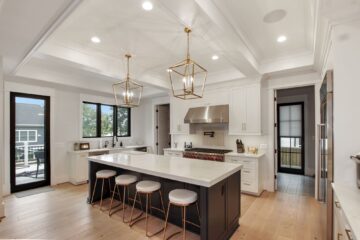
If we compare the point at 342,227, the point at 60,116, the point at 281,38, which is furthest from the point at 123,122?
the point at 342,227

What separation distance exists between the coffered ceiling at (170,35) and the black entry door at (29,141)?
0.89m

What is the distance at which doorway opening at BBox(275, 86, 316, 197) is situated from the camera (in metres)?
5.75

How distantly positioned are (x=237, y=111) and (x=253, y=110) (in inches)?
15.1

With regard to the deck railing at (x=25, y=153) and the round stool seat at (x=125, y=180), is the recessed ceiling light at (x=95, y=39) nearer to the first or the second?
the round stool seat at (x=125, y=180)

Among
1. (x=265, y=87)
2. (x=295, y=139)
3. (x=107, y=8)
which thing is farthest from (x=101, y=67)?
(x=295, y=139)

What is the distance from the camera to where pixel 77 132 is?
542 centimetres

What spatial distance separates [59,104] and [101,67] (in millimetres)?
2274

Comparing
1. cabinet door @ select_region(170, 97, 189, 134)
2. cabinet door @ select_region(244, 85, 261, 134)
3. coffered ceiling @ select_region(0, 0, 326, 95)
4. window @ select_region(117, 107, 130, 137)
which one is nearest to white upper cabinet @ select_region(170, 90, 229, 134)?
cabinet door @ select_region(170, 97, 189, 134)

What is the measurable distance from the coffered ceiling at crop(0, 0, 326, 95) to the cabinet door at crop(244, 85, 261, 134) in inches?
17.4

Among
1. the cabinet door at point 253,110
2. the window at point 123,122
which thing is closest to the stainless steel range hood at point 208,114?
the cabinet door at point 253,110

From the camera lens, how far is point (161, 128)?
287 inches

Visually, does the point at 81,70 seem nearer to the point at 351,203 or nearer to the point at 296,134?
the point at 351,203

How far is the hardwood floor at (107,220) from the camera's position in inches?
103

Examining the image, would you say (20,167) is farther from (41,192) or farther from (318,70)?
(318,70)
